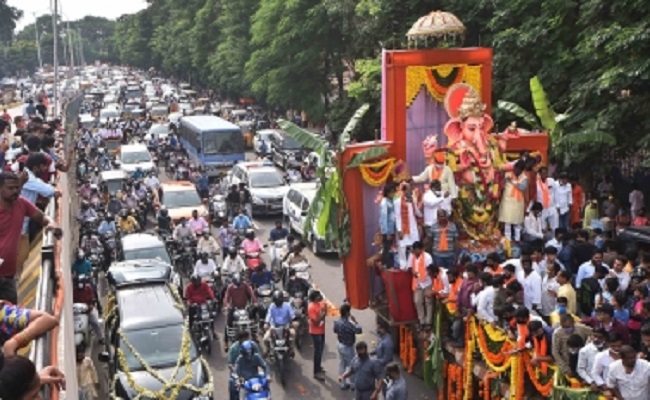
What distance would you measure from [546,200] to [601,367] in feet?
20.5

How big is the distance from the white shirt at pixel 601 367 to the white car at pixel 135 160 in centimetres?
2524

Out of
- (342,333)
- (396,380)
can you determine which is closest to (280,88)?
(342,333)

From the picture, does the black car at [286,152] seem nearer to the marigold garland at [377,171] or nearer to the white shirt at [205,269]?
the white shirt at [205,269]

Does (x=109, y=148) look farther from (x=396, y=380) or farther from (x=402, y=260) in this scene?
(x=396, y=380)

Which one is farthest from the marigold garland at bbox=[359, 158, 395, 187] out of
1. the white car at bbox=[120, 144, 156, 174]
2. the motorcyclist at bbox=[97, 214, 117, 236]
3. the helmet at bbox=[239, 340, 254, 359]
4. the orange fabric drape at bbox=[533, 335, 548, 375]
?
the white car at bbox=[120, 144, 156, 174]

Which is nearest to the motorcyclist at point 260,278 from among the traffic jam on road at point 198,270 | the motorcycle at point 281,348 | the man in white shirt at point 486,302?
the traffic jam on road at point 198,270

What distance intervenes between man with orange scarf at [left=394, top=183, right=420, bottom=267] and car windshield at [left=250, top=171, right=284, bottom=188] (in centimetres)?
1414

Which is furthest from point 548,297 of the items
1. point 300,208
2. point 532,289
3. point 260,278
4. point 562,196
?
point 300,208

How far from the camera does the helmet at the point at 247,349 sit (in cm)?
1244

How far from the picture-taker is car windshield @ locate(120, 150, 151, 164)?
34.1m

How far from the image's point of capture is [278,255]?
62.2ft

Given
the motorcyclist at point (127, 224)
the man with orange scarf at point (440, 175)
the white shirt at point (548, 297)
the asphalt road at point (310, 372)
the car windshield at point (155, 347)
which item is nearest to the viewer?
the white shirt at point (548, 297)

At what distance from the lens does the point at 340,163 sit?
14.7 meters

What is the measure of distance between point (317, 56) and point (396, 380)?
94.2 ft
